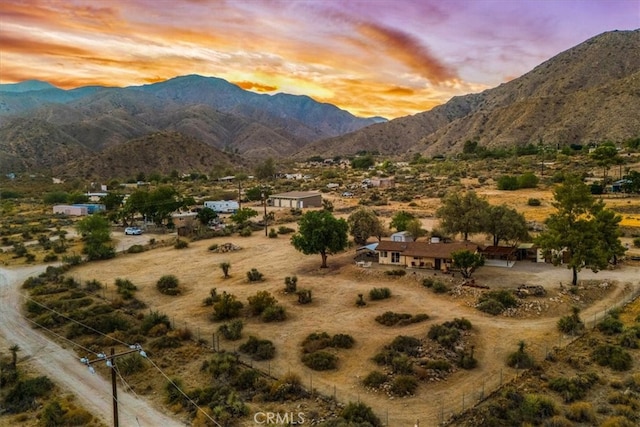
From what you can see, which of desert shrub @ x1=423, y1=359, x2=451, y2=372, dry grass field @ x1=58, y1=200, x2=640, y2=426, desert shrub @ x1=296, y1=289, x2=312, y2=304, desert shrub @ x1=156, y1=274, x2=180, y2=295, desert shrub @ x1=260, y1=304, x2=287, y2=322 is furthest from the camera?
desert shrub @ x1=156, y1=274, x2=180, y2=295

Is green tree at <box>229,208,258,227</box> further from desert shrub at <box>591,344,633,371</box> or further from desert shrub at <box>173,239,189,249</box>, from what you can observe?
desert shrub at <box>591,344,633,371</box>

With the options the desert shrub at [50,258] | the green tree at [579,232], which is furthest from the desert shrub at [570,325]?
the desert shrub at [50,258]

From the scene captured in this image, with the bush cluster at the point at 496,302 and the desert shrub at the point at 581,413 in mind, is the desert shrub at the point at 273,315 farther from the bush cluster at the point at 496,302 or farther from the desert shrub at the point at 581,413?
the desert shrub at the point at 581,413

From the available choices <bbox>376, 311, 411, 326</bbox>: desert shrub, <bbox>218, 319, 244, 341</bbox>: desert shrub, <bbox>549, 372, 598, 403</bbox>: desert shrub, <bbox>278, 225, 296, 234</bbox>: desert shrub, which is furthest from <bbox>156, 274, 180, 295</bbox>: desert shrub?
<bbox>549, 372, 598, 403</bbox>: desert shrub

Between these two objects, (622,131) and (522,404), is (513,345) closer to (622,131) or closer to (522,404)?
(522,404)

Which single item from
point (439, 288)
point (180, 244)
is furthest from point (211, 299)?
point (180, 244)
